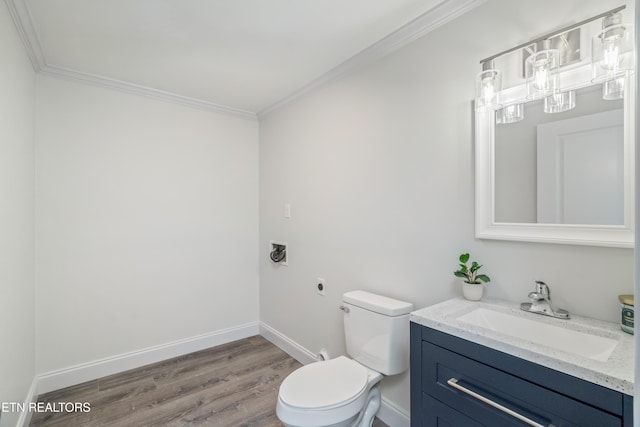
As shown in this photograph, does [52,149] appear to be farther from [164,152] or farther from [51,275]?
[51,275]

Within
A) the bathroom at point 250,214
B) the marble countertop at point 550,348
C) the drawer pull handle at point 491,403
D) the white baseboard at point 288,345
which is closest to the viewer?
the marble countertop at point 550,348

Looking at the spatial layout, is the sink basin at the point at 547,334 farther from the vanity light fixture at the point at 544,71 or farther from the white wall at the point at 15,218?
the white wall at the point at 15,218

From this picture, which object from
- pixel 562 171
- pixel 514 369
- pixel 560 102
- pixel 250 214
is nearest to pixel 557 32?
pixel 560 102

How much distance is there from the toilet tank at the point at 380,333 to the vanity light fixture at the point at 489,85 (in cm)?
108

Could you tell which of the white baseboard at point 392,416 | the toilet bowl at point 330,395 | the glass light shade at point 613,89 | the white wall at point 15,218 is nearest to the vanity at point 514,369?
the toilet bowl at point 330,395

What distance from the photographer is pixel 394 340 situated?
64.1 inches

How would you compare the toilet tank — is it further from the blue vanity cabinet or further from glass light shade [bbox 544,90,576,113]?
glass light shade [bbox 544,90,576,113]

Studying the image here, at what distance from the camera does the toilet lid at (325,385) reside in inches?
54.7

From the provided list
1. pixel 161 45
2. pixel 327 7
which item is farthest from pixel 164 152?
pixel 327 7

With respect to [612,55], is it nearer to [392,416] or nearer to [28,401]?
[392,416]

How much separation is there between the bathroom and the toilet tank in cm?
15

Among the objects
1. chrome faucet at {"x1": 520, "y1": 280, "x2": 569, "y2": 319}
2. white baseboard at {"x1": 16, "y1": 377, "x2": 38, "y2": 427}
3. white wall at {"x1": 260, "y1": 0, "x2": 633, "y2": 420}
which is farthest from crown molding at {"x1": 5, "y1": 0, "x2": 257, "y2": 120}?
chrome faucet at {"x1": 520, "y1": 280, "x2": 569, "y2": 319}

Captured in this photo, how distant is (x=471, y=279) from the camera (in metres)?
1.44

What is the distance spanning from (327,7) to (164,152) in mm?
1841
